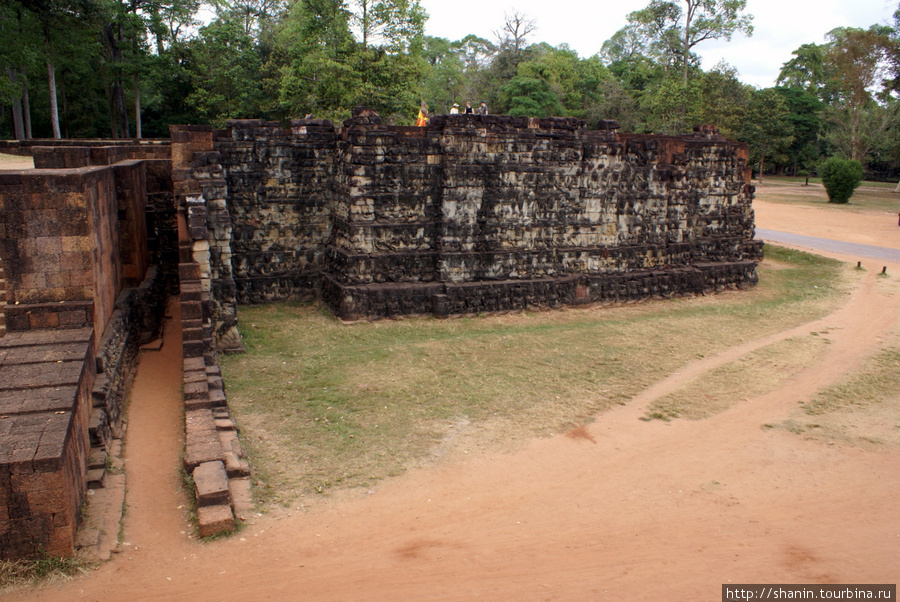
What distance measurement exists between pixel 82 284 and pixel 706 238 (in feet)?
44.4

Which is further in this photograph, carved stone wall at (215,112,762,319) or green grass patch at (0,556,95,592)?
carved stone wall at (215,112,762,319)

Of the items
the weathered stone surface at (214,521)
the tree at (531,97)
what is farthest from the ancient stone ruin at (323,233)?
the tree at (531,97)

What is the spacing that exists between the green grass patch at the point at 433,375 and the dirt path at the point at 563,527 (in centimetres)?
59

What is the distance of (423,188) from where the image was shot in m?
13.1

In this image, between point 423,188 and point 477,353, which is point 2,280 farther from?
point 423,188

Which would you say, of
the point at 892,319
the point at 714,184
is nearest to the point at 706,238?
the point at 714,184

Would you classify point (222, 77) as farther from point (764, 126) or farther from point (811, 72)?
point (811, 72)

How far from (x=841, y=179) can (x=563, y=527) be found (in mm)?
33632

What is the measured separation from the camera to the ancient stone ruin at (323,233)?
22.8ft

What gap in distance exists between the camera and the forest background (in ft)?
78.9

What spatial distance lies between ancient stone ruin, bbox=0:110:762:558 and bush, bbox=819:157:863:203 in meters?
20.4

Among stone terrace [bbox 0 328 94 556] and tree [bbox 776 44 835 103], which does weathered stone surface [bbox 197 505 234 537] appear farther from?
tree [bbox 776 44 835 103]

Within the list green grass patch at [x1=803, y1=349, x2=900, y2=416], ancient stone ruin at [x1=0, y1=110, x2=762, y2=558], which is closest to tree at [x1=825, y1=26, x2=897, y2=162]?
ancient stone ruin at [x1=0, y1=110, x2=762, y2=558]

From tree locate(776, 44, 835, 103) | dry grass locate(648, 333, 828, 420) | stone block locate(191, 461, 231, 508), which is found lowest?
dry grass locate(648, 333, 828, 420)
